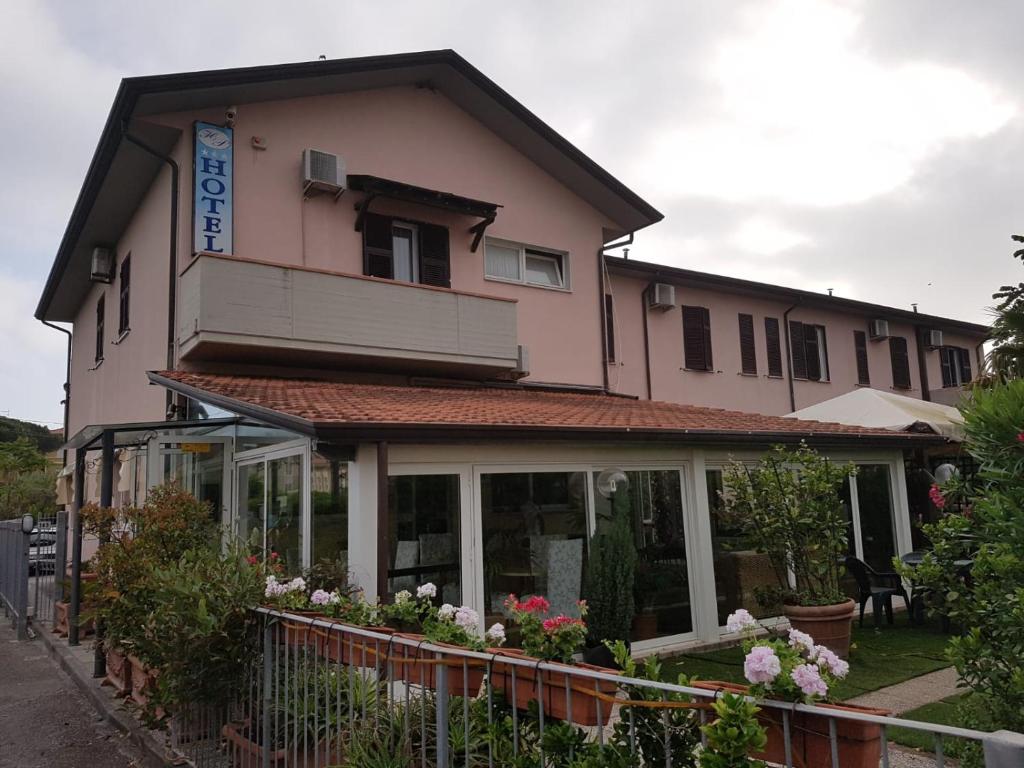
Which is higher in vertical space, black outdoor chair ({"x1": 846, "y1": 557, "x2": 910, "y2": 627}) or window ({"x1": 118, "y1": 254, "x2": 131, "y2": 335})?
window ({"x1": 118, "y1": 254, "x2": 131, "y2": 335})

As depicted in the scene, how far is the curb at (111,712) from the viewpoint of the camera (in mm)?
5859

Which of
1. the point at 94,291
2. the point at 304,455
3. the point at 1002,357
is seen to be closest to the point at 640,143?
the point at 1002,357

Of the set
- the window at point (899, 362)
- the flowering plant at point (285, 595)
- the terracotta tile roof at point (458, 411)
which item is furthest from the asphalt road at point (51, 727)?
the window at point (899, 362)

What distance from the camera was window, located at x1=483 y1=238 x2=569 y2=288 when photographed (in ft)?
48.0

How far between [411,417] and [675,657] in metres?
4.16

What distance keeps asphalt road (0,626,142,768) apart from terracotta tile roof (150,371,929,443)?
2999mm

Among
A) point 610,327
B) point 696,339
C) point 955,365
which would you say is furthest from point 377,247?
point 955,365

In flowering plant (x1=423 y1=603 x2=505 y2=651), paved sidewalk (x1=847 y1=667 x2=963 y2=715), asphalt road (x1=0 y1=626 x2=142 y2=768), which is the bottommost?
asphalt road (x1=0 y1=626 x2=142 y2=768)

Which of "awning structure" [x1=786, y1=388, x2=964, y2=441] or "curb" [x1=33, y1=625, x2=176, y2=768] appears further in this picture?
"awning structure" [x1=786, y1=388, x2=964, y2=441]

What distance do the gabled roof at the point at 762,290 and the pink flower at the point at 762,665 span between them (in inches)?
590

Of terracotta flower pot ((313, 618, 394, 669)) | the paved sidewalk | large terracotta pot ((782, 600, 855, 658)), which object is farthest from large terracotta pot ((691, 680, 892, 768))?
large terracotta pot ((782, 600, 855, 658))

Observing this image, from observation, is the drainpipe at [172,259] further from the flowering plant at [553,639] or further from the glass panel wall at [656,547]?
the flowering plant at [553,639]

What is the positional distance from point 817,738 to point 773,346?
19357 millimetres

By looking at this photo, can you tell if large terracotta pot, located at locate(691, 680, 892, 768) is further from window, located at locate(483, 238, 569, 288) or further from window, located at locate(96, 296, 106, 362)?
window, located at locate(96, 296, 106, 362)
